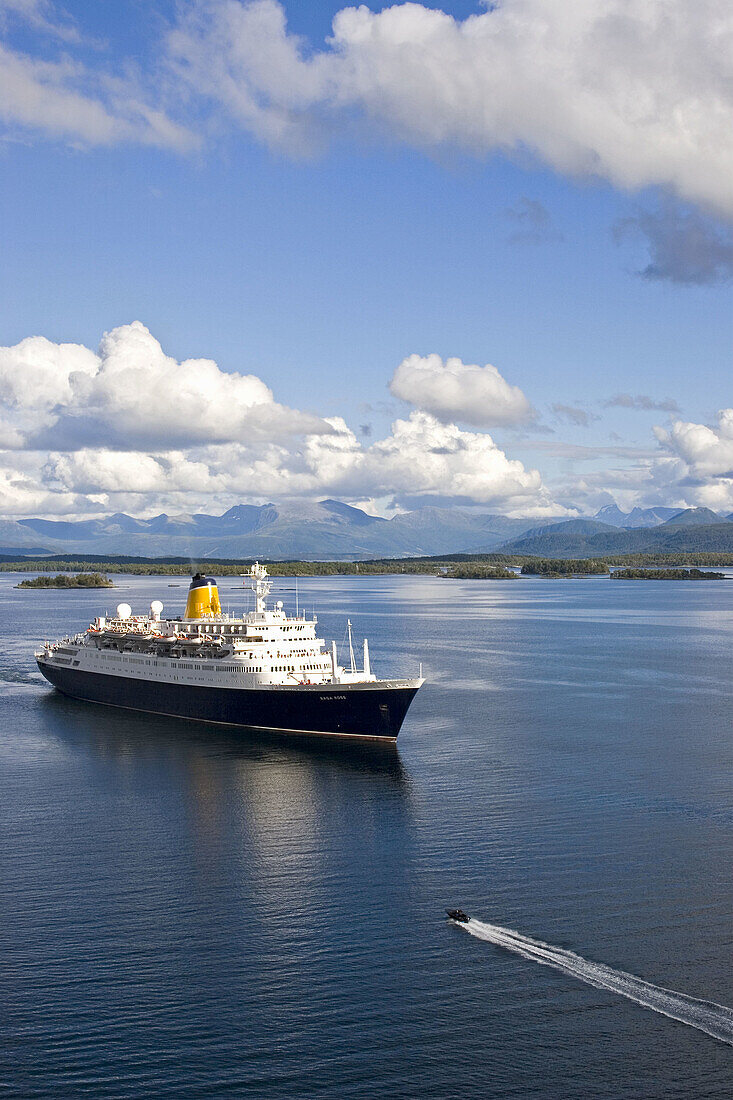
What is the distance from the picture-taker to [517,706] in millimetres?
56500

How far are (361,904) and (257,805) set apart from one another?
Result: 1120 centimetres

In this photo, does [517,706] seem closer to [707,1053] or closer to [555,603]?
[707,1053]

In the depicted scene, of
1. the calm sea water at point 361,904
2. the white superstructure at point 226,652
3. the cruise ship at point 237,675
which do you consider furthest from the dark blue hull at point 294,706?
the calm sea water at point 361,904

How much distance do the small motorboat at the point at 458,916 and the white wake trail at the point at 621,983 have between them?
0.19 metres

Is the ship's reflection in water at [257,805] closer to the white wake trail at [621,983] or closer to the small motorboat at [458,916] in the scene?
the small motorboat at [458,916]

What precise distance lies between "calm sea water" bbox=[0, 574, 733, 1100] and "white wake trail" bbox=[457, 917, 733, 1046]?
288 mm

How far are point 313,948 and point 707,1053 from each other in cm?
940

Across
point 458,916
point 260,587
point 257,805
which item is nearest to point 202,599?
point 260,587

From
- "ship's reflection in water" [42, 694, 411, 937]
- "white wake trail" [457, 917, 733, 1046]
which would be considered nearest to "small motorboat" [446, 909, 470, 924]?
"white wake trail" [457, 917, 733, 1046]

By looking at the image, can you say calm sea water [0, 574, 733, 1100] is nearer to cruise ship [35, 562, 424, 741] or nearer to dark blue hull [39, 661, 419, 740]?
dark blue hull [39, 661, 419, 740]

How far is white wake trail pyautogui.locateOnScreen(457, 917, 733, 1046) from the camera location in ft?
64.1

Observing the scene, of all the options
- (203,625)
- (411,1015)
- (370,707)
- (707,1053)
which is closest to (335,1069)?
(411,1015)

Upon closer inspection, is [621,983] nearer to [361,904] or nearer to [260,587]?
[361,904]

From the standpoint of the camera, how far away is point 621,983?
21.0 metres
